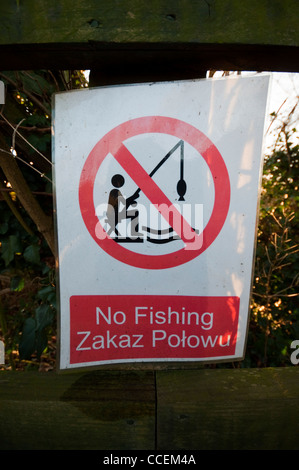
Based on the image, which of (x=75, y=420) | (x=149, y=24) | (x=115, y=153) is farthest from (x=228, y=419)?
(x=149, y=24)

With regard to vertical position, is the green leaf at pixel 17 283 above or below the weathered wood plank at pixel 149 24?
below

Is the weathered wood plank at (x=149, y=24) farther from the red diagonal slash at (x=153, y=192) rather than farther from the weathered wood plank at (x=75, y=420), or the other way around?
the weathered wood plank at (x=75, y=420)

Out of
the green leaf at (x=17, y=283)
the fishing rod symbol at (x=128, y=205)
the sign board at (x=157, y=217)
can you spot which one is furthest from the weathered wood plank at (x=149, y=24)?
the green leaf at (x=17, y=283)

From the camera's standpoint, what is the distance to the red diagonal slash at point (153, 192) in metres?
1.04

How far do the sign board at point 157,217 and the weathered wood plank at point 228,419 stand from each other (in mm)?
135

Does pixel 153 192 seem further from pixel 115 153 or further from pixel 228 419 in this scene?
pixel 228 419

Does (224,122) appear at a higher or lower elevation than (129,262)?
higher

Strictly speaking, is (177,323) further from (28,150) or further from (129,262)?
(28,150)

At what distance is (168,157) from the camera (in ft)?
3.39

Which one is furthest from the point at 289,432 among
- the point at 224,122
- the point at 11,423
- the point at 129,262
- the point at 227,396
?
the point at 224,122

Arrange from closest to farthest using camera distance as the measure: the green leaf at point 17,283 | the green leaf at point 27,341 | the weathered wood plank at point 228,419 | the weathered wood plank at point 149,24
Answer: the weathered wood plank at point 149,24
the weathered wood plank at point 228,419
the green leaf at point 27,341
the green leaf at point 17,283

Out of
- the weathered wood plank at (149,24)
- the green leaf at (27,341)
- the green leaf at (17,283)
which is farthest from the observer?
the green leaf at (17,283)

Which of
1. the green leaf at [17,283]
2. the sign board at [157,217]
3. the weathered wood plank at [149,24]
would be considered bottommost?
the green leaf at [17,283]

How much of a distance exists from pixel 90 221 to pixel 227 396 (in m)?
0.66
